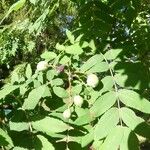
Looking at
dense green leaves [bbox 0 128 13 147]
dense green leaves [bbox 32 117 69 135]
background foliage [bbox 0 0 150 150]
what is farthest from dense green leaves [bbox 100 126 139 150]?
dense green leaves [bbox 0 128 13 147]

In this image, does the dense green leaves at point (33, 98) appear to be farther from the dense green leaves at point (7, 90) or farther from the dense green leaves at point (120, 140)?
the dense green leaves at point (120, 140)

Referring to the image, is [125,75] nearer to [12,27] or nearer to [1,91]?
[1,91]

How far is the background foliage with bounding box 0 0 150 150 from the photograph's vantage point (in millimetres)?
1218

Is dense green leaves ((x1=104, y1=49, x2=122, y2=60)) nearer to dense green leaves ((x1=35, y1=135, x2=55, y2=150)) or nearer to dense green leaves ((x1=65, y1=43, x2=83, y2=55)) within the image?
dense green leaves ((x1=65, y1=43, x2=83, y2=55))

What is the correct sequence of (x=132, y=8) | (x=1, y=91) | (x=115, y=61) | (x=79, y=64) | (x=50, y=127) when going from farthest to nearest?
(x=132, y=8) → (x=79, y=64) → (x=115, y=61) → (x=1, y=91) → (x=50, y=127)

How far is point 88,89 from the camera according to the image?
141cm

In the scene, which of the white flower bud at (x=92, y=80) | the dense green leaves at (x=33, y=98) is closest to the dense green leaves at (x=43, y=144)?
the dense green leaves at (x=33, y=98)

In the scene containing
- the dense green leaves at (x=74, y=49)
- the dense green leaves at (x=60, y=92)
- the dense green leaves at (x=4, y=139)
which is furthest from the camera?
the dense green leaves at (x=74, y=49)

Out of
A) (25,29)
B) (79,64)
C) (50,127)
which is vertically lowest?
(50,127)

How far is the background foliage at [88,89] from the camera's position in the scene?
122 centimetres

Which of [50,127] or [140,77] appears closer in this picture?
[50,127]

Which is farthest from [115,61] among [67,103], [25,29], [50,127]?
[25,29]

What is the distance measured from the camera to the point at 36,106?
4.52 ft

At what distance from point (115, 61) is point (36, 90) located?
0.88ft
